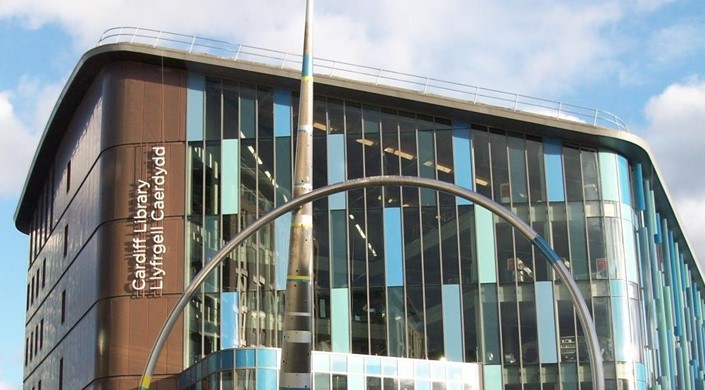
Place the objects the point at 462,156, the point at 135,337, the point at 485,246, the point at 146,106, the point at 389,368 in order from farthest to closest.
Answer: the point at 146,106, the point at 462,156, the point at 135,337, the point at 485,246, the point at 389,368

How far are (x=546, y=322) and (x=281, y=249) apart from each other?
12430 millimetres

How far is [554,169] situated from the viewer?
53000mm

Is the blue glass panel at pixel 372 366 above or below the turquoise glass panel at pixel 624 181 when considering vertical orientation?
below

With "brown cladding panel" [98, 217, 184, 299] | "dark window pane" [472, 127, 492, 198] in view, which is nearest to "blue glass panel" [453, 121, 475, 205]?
"dark window pane" [472, 127, 492, 198]

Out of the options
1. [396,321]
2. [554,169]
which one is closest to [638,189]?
[554,169]

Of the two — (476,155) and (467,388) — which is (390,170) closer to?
(476,155)

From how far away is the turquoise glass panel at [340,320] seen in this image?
5141 cm

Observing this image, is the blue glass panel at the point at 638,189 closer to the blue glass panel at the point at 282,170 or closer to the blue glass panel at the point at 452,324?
the blue glass panel at the point at 452,324

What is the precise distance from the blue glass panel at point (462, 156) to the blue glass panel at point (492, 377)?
764 centimetres

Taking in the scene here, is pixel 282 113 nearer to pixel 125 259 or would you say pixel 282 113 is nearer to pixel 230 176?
pixel 230 176

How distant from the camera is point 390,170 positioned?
53.8 m

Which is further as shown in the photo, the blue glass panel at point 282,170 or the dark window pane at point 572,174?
the blue glass panel at point 282,170

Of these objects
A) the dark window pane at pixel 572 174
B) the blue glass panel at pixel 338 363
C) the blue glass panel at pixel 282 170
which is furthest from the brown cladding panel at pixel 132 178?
the dark window pane at pixel 572 174

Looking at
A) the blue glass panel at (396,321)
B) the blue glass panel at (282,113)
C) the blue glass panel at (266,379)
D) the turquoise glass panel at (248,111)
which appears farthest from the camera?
the turquoise glass panel at (248,111)
